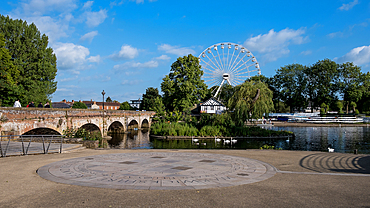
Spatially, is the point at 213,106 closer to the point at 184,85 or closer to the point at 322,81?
the point at 184,85

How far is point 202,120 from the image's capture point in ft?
131

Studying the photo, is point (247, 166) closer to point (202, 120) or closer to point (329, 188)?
point (329, 188)

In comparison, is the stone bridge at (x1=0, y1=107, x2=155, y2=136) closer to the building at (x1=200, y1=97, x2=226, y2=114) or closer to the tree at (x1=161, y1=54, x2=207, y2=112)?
the tree at (x1=161, y1=54, x2=207, y2=112)

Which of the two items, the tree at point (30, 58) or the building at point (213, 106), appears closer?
the tree at point (30, 58)

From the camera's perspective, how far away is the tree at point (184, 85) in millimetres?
56406

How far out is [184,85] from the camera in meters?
55.8

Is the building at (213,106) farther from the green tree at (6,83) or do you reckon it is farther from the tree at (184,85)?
the green tree at (6,83)

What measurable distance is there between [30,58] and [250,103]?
35.4m

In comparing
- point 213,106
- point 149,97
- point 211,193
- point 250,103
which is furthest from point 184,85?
point 211,193

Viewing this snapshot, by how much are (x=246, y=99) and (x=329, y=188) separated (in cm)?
3062

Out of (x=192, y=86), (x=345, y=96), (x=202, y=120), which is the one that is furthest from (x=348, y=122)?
(x=202, y=120)

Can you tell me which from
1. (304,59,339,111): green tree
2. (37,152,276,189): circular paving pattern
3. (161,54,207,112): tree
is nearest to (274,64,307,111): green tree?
(304,59,339,111): green tree

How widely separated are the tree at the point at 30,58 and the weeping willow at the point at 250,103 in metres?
29.8

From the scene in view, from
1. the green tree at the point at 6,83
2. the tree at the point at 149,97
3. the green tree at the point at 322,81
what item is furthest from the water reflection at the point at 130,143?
the green tree at the point at 322,81
